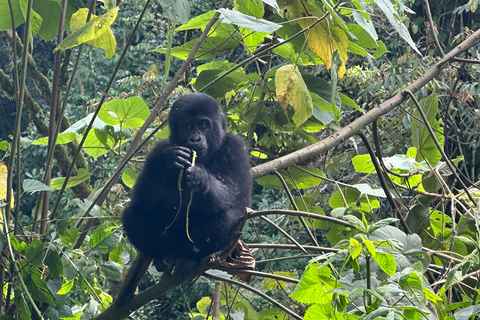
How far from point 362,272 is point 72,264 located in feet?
3.28

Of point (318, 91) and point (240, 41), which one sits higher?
point (240, 41)

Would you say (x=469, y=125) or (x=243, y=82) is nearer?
(x=243, y=82)

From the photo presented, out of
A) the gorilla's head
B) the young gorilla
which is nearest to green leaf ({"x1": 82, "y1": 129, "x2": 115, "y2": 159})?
the young gorilla

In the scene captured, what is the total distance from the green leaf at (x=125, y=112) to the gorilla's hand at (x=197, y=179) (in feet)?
1.01

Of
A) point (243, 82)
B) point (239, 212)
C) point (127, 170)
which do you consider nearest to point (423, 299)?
point (239, 212)

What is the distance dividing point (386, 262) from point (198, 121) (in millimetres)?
1529

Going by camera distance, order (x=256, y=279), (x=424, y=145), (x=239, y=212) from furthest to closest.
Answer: (x=256, y=279), (x=239, y=212), (x=424, y=145)

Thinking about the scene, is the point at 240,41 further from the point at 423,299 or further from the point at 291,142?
the point at 423,299

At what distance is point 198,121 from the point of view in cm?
276

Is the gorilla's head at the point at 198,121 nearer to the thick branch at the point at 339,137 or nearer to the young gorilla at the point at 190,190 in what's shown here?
the young gorilla at the point at 190,190

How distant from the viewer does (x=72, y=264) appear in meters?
1.93

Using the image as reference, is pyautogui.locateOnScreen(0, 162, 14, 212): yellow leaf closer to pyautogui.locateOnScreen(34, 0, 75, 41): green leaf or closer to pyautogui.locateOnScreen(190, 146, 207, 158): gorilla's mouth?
pyautogui.locateOnScreen(34, 0, 75, 41): green leaf

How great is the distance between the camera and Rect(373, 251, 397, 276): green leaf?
1.40 m

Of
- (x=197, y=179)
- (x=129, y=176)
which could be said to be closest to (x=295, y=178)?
(x=197, y=179)
